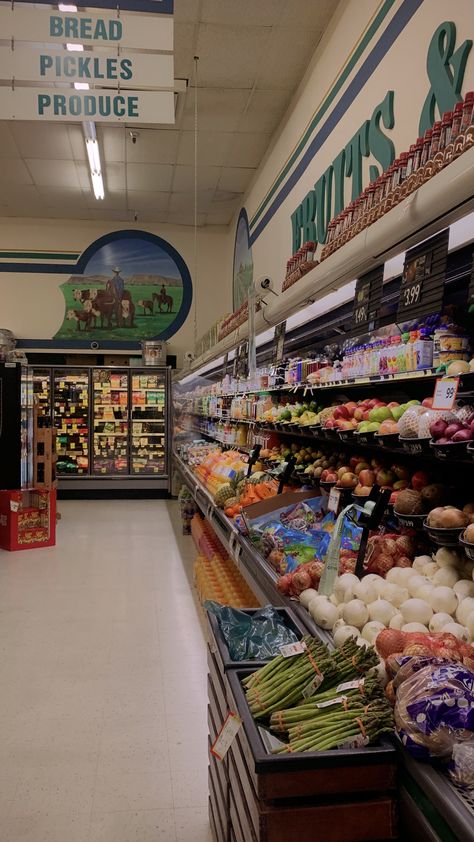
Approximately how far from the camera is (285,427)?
12.7ft

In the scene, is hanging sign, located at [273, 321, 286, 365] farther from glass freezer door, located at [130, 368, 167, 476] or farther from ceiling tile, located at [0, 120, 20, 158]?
glass freezer door, located at [130, 368, 167, 476]

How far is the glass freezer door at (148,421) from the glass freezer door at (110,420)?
0.52 ft

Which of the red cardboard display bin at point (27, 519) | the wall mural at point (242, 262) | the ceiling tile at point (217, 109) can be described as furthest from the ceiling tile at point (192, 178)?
the red cardboard display bin at point (27, 519)

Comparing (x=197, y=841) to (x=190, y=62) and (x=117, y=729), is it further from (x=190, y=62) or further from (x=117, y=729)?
(x=190, y=62)

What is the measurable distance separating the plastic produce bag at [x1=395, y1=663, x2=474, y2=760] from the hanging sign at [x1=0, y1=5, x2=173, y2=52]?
3.93m

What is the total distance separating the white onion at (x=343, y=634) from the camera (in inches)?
70.9

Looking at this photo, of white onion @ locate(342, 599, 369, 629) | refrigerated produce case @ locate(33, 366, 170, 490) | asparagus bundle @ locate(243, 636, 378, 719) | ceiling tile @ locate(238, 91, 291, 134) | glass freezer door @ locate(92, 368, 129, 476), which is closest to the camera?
asparagus bundle @ locate(243, 636, 378, 719)

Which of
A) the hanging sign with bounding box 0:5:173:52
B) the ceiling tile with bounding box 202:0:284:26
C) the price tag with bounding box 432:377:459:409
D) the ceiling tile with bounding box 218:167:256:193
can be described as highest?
the ceiling tile with bounding box 202:0:284:26

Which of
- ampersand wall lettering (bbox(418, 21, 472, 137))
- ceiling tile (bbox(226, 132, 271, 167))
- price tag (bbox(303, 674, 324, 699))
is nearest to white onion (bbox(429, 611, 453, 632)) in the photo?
price tag (bbox(303, 674, 324, 699))

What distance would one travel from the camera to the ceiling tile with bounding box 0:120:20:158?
777 cm

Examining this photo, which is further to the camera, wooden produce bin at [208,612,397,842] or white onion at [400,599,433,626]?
white onion at [400,599,433,626]

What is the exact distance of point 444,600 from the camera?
180cm

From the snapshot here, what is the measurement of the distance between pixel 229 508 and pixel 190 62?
4.49 m

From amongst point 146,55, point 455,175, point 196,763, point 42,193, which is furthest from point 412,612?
point 42,193
